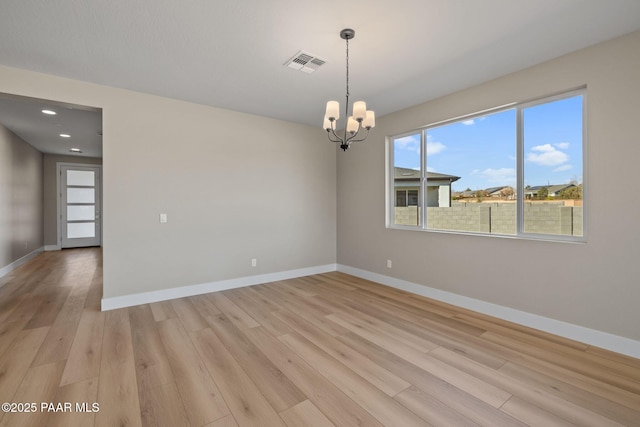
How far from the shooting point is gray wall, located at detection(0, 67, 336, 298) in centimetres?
357

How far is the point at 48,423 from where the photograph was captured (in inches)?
65.4

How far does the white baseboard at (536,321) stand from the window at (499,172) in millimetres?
865

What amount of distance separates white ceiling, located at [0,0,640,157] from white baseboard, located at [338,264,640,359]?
2.68 meters

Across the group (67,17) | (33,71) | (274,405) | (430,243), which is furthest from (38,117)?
(430,243)

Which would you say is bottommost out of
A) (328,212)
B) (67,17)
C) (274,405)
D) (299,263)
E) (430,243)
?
(274,405)

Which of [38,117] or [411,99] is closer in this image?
[411,99]

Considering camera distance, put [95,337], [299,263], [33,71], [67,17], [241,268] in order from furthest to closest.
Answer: [299,263] < [241,268] < [33,71] < [95,337] < [67,17]

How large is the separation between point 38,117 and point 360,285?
6093 millimetres

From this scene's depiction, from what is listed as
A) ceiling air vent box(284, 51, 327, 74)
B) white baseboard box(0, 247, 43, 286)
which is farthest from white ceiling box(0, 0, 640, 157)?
white baseboard box(0, 247, 43, 286)

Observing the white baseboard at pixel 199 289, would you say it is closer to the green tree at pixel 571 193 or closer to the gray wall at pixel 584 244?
the gray wall at pixel 584 244

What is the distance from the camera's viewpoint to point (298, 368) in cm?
226

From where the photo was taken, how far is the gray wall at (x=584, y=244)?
2.47 m

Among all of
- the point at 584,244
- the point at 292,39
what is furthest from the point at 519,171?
the point at 292,39

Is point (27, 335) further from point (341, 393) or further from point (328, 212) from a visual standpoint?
point (328, 212)
